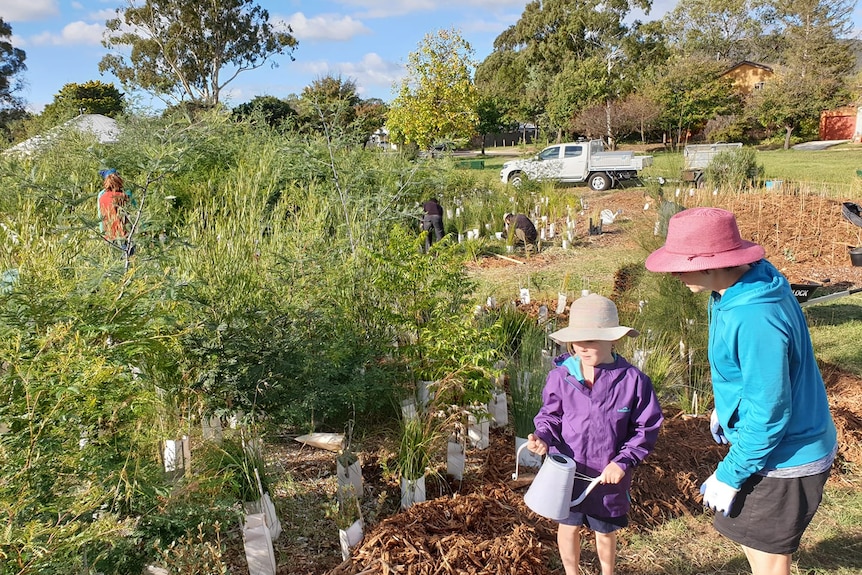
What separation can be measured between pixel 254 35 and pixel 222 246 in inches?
1417

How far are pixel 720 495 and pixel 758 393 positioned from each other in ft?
1.22

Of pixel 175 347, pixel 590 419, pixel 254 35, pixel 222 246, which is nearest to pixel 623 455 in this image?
pixel 590 419

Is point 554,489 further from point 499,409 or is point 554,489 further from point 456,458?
point 499,409

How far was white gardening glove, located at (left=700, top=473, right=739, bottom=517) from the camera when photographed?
172 cm

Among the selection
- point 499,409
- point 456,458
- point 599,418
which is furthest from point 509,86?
point 599,418

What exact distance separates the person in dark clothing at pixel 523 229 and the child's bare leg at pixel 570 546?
21.9ft

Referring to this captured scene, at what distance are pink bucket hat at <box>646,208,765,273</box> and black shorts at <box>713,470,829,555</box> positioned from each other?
2.16ft

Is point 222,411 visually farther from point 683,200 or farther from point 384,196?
point 683,200

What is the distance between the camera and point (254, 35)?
114 ft

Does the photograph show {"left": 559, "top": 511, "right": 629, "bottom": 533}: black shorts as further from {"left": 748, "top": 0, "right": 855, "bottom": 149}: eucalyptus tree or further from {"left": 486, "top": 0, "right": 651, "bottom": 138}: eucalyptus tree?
{"left": 486, "top": 0, "right": 651, "bottom": 138}: eucalyptus tree

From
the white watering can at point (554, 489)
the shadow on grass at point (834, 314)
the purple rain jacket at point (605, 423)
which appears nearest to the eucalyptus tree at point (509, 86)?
the shadow on grass at point (834, 314)

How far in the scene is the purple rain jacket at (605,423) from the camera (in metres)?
1.99

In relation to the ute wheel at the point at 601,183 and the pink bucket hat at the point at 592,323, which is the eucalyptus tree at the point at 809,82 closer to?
the ute wheel at the point at 601,183

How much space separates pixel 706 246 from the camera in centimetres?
172
